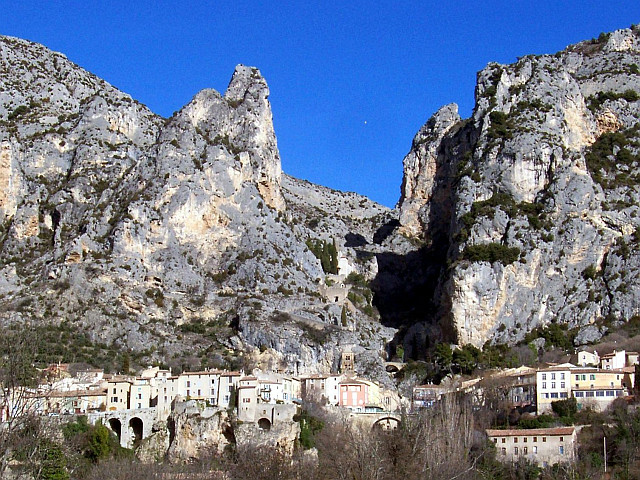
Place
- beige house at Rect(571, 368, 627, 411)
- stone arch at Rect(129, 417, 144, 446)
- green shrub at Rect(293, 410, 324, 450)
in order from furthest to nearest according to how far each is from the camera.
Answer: beige house at Rect(571, 368, 627, 411), stone arch at Rect(129, 417, 144, 446), green shrub at Rect(293, 410, 324, 450)

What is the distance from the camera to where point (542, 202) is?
10662cm

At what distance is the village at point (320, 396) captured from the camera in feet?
228

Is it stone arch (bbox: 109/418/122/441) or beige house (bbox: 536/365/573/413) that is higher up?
beige house (bbox: 536/365/573/413)

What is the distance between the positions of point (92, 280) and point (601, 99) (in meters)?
58.0

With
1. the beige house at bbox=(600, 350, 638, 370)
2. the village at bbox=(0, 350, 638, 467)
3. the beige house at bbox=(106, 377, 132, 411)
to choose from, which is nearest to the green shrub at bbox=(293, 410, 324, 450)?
the village at bbox=(0, 350, 638, 467)

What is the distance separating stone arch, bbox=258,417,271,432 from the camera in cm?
7225

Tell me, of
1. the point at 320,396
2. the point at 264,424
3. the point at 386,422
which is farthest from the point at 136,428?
the point at 386,422

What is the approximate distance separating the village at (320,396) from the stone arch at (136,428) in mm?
83

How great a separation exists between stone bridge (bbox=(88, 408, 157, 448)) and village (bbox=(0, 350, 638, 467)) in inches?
2.6

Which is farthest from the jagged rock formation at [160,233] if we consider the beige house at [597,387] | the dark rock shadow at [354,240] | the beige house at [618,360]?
the beige house at [597,387]

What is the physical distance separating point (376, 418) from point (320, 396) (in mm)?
5140

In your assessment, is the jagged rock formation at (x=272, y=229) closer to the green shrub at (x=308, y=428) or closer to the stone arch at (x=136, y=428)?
the stone arch at (x=136, y=428)

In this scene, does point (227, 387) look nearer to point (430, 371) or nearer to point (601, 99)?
point (430, 371)

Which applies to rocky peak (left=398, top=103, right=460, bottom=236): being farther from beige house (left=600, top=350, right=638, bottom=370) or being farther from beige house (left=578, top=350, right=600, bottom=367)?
beige house (left=600, top=350, right=638, bottom=370)
